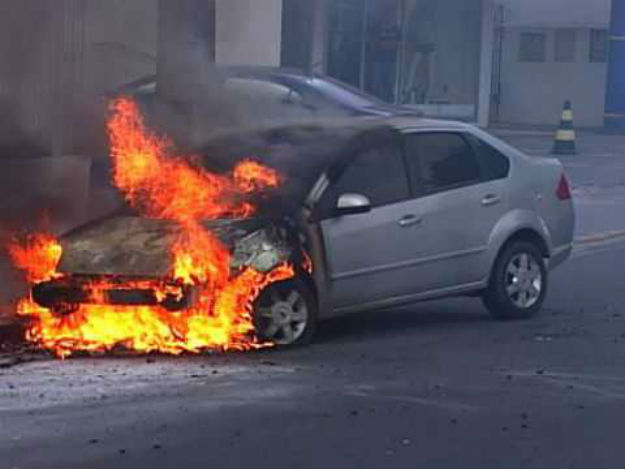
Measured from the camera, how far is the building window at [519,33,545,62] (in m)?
36.6

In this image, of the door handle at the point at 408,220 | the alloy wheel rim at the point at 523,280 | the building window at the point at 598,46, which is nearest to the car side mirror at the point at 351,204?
the door handle at the point at 408,220

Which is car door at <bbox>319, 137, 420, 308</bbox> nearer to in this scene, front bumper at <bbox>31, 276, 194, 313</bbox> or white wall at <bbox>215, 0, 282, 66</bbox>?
front bumper at <bbox>31, 276, 194, 313</bbox>

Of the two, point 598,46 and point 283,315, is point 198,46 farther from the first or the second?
point 598,46

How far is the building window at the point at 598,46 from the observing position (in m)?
35.6

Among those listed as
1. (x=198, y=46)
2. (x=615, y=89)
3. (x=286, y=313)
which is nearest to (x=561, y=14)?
(x=615, y=89)

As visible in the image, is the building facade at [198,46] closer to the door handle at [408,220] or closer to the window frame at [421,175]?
the window frame at [421,175]

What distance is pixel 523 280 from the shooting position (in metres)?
10.2

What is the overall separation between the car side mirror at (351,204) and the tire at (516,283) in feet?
3.81

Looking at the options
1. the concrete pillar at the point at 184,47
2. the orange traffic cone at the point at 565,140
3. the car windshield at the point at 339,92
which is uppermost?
the concrete pillar at the point at 184,47

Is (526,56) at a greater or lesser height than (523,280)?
greater

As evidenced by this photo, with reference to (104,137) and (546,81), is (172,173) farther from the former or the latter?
(546,81)

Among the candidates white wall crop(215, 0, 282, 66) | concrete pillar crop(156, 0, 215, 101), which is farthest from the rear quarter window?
white wall crop(215, 0, 282, 66)

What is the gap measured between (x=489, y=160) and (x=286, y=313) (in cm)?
199

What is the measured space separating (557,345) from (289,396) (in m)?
2.26
